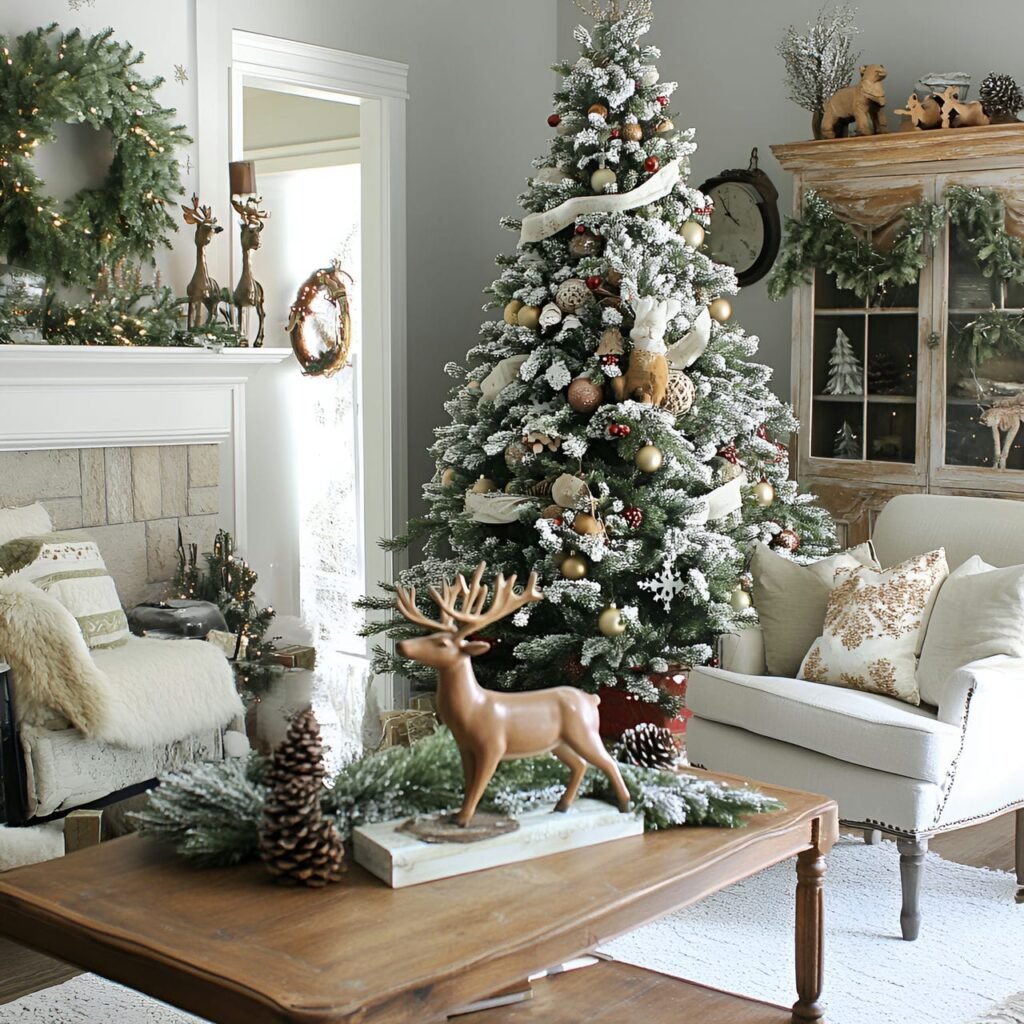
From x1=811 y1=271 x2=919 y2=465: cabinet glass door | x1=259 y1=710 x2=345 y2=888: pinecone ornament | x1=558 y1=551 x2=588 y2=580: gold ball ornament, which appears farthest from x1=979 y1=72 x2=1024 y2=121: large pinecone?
x1=259 y1=710 x2=345 y2=888: pinecone ornament

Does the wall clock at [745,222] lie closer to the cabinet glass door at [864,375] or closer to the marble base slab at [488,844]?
the cabinet glass door at [864,375]

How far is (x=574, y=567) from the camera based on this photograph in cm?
412

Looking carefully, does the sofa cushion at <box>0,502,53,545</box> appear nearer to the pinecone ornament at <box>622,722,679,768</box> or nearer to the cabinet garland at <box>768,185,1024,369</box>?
the pinecone ornament at <box>622,722,679,768</box>

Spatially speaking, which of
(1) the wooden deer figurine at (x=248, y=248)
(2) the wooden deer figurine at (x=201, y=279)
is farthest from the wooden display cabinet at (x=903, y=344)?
(2) the wooden deer figurine at (x=201, y=279)

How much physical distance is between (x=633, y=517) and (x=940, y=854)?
1314 millimetres

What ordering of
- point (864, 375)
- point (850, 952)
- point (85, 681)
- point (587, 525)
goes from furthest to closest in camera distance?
point (864, 375), point (587, 525), point (85, 681), point (850, 952)

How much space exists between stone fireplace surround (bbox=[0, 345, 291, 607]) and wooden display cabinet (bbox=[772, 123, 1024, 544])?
2.09 metres

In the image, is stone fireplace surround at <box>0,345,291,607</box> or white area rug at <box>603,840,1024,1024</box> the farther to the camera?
stone fireplace surround at <box>0,345,291,607</box>

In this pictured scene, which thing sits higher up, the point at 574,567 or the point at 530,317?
the point at 530,317

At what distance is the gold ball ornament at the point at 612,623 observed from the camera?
4121 millimetres

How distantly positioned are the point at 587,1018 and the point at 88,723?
1.76 meters

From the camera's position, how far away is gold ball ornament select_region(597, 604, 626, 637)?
4121 mm

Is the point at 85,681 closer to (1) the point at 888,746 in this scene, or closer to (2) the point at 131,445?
(2) the point at 131,445

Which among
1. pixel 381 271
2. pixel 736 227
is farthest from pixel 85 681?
pixel 736 227
